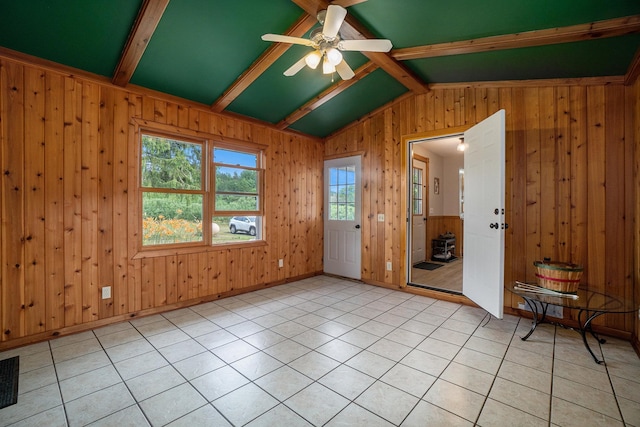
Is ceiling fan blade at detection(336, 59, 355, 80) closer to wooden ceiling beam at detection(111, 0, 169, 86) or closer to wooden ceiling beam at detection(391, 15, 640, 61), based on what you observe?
wooden ceiling beam at detection(391, 15, 640, 61)

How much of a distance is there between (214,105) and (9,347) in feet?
10.1

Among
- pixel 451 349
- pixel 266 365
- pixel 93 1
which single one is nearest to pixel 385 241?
pixel 451 349

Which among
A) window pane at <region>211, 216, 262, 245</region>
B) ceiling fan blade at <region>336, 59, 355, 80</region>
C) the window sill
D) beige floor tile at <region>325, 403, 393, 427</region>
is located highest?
ceiling fan blade at <region>336, 59, 355, 80</region>

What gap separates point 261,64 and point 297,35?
524 millimetres

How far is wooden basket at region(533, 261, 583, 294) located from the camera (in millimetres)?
2436

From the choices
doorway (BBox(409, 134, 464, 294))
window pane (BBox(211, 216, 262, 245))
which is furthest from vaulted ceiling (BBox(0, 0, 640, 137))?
doorway (BBox(409, 134, 464, 294))

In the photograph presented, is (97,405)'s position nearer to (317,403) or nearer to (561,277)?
(317,403)

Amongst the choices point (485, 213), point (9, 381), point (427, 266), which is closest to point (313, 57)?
point (485, 213)

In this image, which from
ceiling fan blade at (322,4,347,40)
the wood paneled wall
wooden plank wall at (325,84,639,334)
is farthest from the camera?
the wood paneled wall

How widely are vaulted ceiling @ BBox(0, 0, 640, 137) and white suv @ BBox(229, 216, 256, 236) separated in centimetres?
163

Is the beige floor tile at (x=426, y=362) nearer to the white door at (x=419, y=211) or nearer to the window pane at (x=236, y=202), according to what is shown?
the window pane at (x=236, y=202)

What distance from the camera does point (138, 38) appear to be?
7.57 feet

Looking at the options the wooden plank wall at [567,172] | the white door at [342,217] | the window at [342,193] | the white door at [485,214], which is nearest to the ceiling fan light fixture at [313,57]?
the white door at [485,214]

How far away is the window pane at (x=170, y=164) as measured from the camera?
10.5 ft
